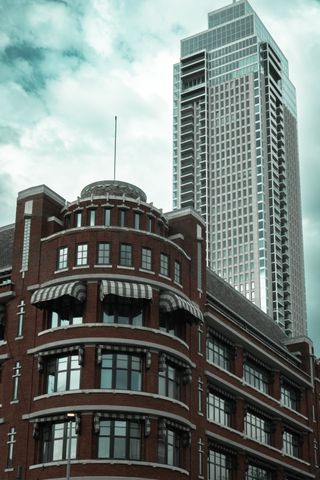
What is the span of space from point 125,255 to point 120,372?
27.7 feet

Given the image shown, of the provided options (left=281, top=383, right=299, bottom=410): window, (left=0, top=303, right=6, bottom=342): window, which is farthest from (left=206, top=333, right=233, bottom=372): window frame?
(left=0, top=303, right=6, bottom=342): window

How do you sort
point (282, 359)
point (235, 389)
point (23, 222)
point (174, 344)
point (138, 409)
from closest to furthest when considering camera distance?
point (138, 409) < point (174, 344) < point (23, 222) < point (235, 389) < point (282, 359)

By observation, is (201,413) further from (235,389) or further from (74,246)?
(74,246)

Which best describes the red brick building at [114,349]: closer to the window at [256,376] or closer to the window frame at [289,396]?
the window at [256,376]

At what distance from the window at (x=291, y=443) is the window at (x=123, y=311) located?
27.1 metres

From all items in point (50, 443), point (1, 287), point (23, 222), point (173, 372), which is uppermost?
point (23, 222)

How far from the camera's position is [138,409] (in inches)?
2188

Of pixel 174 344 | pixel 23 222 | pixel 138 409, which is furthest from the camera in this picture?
pixel 23 222

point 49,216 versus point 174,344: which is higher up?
point 49,216

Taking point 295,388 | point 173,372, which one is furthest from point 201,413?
point 295,388

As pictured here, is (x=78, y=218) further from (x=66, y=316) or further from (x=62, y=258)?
(x=66, y=316)

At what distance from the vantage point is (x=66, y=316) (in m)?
58.9

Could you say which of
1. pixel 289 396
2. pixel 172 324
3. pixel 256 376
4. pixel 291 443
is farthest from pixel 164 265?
pixel 291 443

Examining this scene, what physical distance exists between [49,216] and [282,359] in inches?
1097
